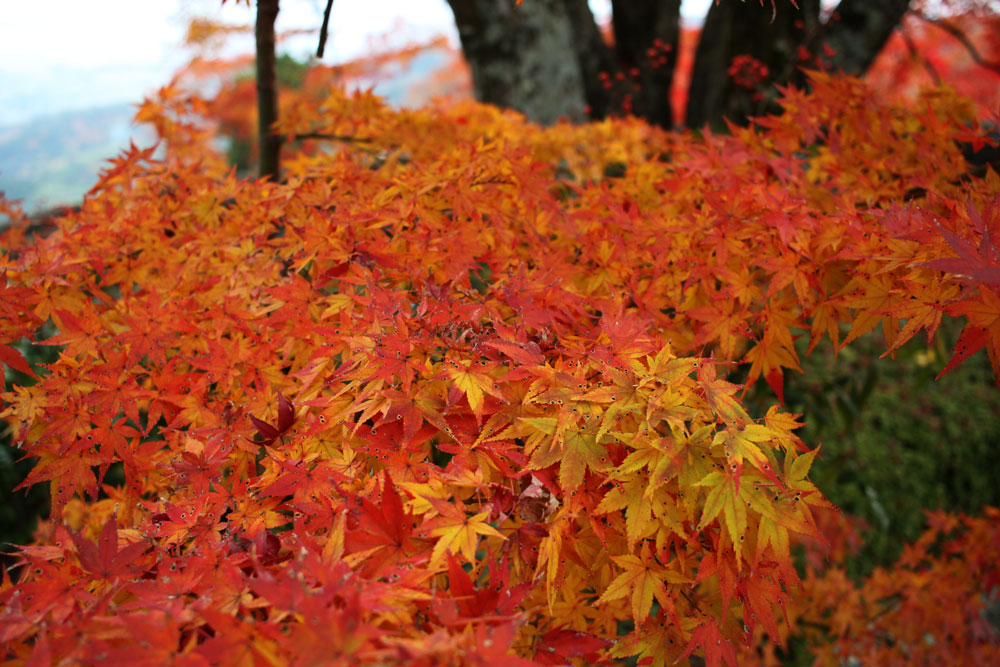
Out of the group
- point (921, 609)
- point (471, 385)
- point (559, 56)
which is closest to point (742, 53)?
point (559, 56)

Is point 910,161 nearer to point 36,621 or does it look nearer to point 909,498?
point 36,621

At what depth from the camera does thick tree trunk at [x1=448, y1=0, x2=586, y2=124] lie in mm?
4328

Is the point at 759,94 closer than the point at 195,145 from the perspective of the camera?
No

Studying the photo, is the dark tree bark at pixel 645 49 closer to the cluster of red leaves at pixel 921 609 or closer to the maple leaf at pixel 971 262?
the cluster of red leaves at pixel 921 609

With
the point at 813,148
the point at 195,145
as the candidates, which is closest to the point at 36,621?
the point at 195,145

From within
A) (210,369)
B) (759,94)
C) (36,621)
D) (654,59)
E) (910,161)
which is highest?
(654,59)

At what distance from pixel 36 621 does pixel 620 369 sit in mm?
1040

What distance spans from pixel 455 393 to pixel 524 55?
4058 millimetres

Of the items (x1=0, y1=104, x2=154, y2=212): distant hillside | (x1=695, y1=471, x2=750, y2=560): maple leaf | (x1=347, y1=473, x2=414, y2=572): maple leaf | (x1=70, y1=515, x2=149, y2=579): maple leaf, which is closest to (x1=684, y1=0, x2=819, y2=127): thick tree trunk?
(x1=695, y1=471, x2=750, y2=560): maple leaf

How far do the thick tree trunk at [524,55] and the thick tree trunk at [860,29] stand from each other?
74.0 inches

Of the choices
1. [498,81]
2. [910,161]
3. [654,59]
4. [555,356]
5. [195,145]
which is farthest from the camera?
[654,59]

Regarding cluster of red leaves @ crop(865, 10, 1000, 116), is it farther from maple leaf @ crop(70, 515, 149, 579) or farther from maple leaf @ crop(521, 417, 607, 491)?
maple leaf @ crop(70, 515, 149, 579)

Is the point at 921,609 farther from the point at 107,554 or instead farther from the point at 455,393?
the point at 107,554

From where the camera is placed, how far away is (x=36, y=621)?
0.86 meters
